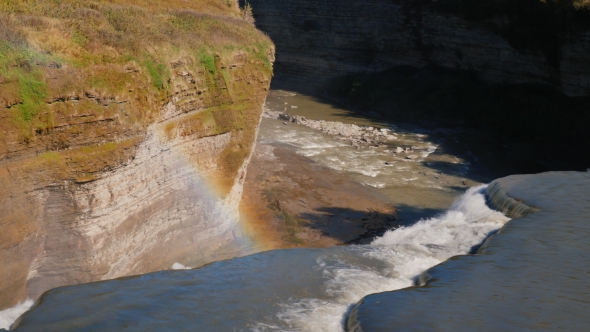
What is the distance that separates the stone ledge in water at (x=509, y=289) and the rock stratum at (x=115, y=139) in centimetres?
516

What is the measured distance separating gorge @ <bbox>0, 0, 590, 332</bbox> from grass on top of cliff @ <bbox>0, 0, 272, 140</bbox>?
42 millimetres

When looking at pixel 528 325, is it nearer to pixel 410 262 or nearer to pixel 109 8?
pixel 410 262

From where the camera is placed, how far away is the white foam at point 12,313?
30.4 ft

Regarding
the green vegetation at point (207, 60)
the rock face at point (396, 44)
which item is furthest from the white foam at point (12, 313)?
the rock face at point (396, 44)

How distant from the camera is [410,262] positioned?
11.3 meters

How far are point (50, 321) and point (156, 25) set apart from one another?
791 centimetres

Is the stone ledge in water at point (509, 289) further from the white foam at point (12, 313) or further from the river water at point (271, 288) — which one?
the white foam at point (12, 313)

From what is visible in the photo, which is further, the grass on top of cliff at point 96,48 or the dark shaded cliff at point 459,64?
the dark shaded cliff at point 459,64

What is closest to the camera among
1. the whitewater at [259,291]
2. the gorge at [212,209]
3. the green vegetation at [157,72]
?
the whitewater at [259,291]

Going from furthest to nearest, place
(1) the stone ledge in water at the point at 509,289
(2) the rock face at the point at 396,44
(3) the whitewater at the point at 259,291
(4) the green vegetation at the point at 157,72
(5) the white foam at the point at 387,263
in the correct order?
1. (2) the rock face at the point at 396,44
2. (4) the green vegetation at the point at 157,72
3. (5) the white foam at the point at 387,263
4. (3) the whitewater at the point at 259,291
5. (1) the stone ledge in water at the point at 509,289

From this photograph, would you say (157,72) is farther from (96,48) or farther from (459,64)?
(459,64)

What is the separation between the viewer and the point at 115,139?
1129 centimetres

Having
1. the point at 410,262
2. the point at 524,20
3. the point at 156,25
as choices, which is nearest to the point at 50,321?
the point at 410,262

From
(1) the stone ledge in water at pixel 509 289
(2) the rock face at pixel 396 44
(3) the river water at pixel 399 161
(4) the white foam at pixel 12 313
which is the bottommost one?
(3) the river water at pixel 399 161
